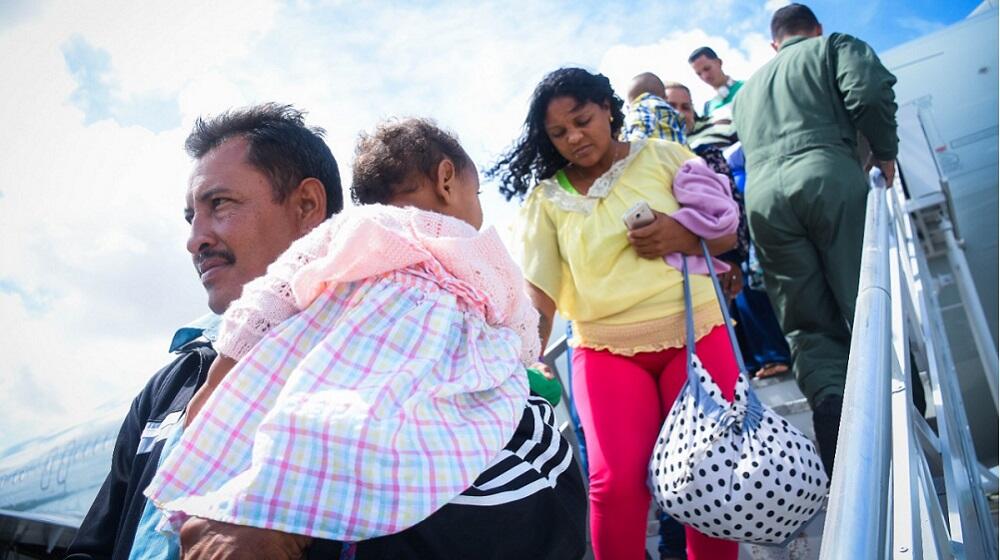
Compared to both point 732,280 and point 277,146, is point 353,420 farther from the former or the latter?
point 732,280

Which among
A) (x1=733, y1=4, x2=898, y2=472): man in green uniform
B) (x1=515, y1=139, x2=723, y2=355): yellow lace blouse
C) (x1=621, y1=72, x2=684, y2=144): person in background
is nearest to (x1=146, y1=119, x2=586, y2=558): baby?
(x1=515, y1=139, x2=723, y2=355): yellow lace blouse

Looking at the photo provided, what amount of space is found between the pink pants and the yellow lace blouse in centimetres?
5

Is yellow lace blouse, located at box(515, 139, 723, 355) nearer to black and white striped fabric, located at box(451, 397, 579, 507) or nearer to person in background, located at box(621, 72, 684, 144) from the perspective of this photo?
person in background, located at box(621, 72, 684, 144)

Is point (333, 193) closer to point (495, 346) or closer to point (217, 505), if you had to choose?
point (495, 346)

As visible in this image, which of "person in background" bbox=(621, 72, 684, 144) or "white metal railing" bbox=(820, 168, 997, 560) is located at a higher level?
"person in background" bbox=(621, 72, 684, 144)

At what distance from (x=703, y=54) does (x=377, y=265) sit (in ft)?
13.5

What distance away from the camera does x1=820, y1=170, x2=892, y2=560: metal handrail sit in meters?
0.63

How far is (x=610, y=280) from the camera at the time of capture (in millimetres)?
2141

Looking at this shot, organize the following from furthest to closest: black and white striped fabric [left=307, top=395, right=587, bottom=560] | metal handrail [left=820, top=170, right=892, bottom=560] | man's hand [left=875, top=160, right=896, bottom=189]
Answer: man's hand [left=875, top=160, right=896, bottom=189], black and white striped fabric [left=307, top=395, right=587, bottom=560], metal handrail [left=820, top=170, right=892, bottom=560]

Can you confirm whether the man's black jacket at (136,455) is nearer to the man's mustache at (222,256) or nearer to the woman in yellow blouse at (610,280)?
the man's mustache at (222,256)

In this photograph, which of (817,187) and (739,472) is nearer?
(739,472)

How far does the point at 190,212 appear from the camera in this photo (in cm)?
148

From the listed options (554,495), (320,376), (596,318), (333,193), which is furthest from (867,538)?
(596,318)

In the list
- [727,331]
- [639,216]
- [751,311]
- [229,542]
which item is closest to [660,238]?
[639,216]
